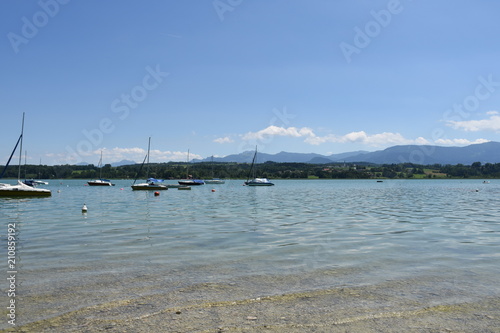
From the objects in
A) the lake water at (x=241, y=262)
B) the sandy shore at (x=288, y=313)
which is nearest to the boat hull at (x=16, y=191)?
the lake water at (x=241, y=262)

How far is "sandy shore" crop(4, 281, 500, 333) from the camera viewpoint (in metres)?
8.52

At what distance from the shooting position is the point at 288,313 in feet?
31.1

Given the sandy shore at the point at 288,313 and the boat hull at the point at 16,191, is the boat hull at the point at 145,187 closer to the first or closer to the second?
the boat hull at the point at 16,191

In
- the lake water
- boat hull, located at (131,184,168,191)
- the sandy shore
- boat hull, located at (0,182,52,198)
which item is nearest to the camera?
the sandy shore

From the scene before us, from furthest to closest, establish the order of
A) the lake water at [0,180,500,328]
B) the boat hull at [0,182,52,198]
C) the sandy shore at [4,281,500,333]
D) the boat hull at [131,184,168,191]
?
1. the boat hull at [131,184,168,191]
2. the boat hull at [0,182,52,198]
3. the lake water at [0,180,500,328]
4. the sandy shore at [4,281,500,333]

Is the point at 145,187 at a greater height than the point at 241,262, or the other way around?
the point at 145,187

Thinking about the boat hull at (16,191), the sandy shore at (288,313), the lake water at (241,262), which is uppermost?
the boat hull at (16,191)

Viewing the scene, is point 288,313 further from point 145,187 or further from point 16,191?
point 145,187

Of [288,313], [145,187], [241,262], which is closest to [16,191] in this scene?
[145,187]

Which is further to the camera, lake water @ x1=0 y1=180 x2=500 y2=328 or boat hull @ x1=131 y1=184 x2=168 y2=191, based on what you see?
boat hull @ x1=131 y1=184 x2=168 y2=191

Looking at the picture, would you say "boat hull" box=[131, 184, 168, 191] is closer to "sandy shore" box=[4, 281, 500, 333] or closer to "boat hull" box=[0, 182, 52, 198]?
"boat hull" box=[0, 182, 52, 198]

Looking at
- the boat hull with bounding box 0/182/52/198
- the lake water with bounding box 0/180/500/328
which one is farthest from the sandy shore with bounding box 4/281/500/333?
the boat hull with bounding box 0/182/52/198

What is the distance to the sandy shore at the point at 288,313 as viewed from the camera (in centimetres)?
852

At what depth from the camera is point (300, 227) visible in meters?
29.1
